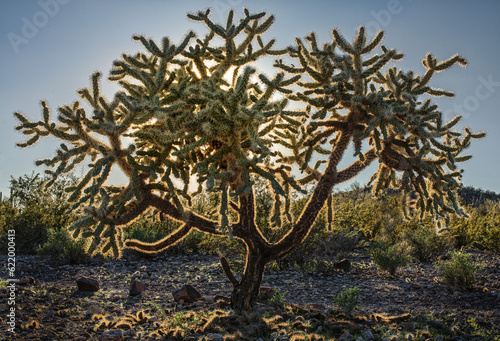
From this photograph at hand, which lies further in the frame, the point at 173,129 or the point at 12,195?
the point at 12,195

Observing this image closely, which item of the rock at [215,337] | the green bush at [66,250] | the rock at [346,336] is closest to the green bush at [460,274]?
Answer: the rock at [346,336]

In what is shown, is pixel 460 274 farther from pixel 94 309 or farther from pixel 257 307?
pixel 94 309

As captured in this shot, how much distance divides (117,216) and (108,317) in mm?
1530

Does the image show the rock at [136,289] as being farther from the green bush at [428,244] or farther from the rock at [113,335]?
the green bush at [428,244]

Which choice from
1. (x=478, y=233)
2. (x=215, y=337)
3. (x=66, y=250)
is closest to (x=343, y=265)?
(x=478, y=233)

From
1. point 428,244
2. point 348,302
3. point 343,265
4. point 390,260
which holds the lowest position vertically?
point 348,302

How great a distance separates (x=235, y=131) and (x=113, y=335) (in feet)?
7.30

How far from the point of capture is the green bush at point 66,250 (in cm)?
748

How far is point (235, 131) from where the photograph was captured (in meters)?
3.42

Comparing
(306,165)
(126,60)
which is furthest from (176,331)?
(126,60)

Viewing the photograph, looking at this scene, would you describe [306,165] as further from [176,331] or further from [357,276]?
[357,276]

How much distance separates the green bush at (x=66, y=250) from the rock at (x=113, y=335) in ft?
13.5

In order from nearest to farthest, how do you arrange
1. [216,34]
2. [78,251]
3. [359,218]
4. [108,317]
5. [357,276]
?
[216,34] → [108,317] → [357,276] → [78,251] → [359,218]

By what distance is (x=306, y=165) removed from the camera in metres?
4.50
